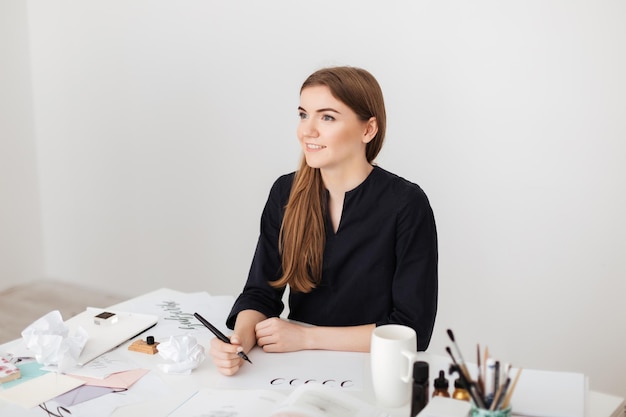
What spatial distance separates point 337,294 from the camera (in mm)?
1663

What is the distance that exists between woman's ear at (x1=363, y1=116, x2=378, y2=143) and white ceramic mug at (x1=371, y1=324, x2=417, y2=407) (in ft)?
1.98

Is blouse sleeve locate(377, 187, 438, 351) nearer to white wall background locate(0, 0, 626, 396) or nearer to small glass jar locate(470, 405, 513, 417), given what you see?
small glass jar locate(470, 405, 513, 417)

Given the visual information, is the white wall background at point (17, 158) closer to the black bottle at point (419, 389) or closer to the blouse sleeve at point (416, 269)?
the blouse sleeve at point (416, 269)

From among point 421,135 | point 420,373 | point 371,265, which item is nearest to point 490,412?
point 420,373

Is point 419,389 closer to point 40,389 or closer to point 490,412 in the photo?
point 490,412

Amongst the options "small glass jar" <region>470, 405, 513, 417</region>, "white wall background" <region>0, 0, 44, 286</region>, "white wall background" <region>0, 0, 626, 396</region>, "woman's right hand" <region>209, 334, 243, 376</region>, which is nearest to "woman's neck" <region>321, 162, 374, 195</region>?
"woman's right hand" <region>209, 334, 243, 376</region>

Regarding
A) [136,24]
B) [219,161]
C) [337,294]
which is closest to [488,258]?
[337,294]

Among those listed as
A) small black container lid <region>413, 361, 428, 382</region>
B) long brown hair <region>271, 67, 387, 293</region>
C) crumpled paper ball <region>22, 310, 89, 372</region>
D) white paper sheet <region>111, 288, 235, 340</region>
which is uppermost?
long brown hair <region>271, 67, 387, 293</region>

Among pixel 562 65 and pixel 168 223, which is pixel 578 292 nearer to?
pixel 562 65

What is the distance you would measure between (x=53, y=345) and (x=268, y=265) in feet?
1.83

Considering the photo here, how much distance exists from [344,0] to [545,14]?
75 cm

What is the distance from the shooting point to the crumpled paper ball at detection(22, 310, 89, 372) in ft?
4.29

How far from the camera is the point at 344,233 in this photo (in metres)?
1.64

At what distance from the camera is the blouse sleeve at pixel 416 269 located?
1.52 meters
